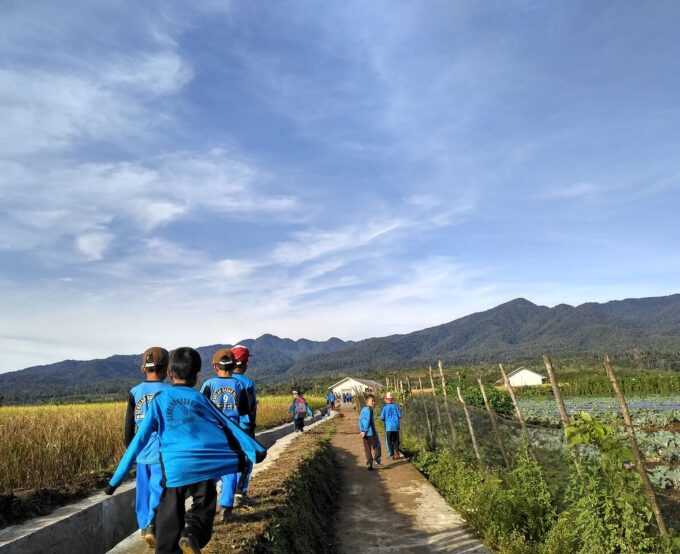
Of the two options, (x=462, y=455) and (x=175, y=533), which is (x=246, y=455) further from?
(x=462, y=455)

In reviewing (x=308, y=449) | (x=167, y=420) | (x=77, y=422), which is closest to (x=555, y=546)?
(x=167, y=420)

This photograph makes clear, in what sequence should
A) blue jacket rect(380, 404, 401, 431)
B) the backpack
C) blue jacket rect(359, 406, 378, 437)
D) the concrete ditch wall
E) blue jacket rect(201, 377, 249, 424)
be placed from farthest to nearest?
1. the backpack
2. blue jacket rect(380, 404, 401, 431)
3. blue jacket rect(359, 406, 378, 437)
4. blue jacket rect(201, 377, 249, 424)
5. the concrete ditch wall

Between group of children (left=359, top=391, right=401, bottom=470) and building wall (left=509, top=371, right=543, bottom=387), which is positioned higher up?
group of children (left=359, top=391, right=401, bottom=470)

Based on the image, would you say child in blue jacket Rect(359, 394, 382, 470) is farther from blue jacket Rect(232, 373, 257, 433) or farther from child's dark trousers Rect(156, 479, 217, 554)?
child's dark trousers Rect(156, 479, 217, 554)

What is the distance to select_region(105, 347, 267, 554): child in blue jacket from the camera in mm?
3260

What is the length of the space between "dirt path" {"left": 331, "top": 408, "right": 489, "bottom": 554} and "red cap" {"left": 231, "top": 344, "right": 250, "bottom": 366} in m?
3.12

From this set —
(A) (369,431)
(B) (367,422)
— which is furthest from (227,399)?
(A) (369,431)

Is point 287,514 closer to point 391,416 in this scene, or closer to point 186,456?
point 186,456

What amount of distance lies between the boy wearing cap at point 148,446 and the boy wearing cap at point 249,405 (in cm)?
136

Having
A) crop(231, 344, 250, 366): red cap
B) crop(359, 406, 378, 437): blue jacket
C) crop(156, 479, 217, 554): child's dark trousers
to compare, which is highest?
crop(231, 344, 250, 366): red cap

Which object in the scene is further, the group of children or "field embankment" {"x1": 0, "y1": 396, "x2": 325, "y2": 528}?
the group of children

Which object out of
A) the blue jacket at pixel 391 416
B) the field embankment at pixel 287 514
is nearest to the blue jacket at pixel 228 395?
the field embankment at pixel 287 514

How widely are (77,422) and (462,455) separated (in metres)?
8.18

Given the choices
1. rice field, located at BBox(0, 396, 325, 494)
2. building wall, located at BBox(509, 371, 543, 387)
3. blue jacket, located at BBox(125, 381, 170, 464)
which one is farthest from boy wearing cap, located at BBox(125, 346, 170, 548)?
building wall, located at BBox(509, 371, 543, 387)
